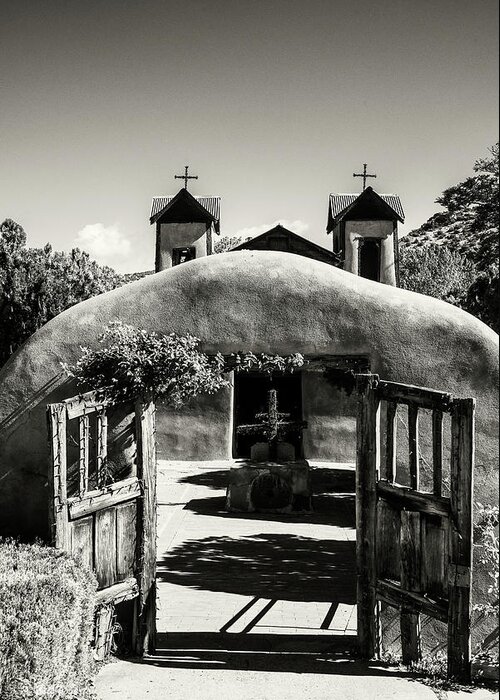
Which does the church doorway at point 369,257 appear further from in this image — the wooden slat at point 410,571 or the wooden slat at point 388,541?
the wooden slat at point 410,571

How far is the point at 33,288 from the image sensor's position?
23703 mm

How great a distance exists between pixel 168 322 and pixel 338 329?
1.96 metres

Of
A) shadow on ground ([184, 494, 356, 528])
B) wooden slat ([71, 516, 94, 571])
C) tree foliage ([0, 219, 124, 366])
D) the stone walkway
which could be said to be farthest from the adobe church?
wooden slat ([71, 516, 94, 571])

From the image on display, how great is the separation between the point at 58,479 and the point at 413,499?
345 cm

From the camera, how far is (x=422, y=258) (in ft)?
145

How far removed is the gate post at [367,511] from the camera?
24.6 feet

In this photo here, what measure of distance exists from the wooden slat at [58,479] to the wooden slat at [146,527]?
0.87m

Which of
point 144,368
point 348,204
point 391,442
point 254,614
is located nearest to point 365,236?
point 348,204

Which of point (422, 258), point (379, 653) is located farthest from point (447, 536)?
point (422, 258)

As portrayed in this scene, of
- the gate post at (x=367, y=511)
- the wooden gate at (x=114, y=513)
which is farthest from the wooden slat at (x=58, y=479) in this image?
the gate post at (x=367, y=511)

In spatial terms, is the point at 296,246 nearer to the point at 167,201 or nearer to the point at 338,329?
the point at 167,201

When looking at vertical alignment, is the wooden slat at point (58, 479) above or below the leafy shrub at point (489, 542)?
above

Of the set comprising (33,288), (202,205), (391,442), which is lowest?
(391,442)

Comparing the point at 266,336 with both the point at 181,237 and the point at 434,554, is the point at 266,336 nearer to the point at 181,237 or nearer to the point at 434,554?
Answer: the point at 434,554
